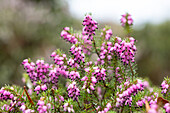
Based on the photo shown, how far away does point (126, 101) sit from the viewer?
1.39m

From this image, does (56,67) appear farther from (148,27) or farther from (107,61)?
(148,27)

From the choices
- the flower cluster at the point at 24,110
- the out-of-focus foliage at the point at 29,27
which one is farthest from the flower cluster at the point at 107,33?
the out-of-focus foliage at the point at 29,27

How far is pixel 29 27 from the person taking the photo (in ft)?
35.7

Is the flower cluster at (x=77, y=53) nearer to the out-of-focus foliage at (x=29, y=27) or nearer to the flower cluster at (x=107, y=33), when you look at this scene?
the flower cluster at (x=107, y=33)

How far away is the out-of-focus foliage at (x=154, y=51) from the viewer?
1049cm

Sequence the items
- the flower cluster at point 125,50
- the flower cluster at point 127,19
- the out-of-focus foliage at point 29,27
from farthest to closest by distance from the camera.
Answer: the out-of-focus foliage at point 29,27 → the flower cluster at point 127,19 → the flower cluster at point 125,50

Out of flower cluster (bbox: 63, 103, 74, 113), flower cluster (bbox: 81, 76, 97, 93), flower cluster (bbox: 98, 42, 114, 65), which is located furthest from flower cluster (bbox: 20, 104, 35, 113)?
flower cluster (bbox: 98, 42, 114, 65)

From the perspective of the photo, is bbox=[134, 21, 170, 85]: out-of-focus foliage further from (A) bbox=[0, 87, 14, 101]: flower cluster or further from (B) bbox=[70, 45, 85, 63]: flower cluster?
(A) bbox=[0, 87, 14, 101]: flower cluster

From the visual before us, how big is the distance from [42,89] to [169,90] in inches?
35.1

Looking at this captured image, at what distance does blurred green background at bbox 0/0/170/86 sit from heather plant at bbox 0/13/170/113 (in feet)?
27.6

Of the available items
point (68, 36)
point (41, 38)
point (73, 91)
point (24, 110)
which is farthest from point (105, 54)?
point (41, 38)

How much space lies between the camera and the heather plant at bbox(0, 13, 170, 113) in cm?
139

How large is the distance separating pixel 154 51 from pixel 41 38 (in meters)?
5.96

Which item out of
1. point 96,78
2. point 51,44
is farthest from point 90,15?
point 51,44
